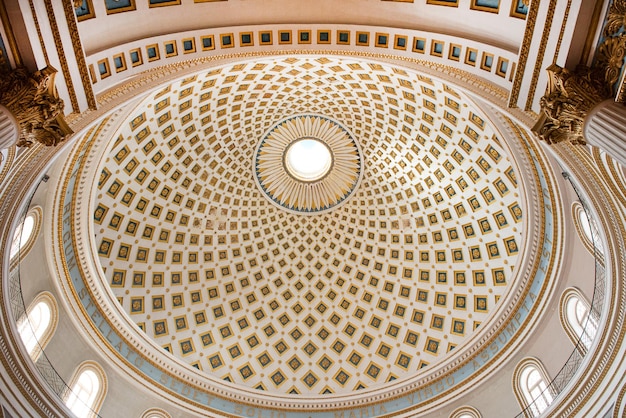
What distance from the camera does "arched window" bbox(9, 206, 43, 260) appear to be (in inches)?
581

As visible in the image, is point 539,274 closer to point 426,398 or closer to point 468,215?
point 468,215

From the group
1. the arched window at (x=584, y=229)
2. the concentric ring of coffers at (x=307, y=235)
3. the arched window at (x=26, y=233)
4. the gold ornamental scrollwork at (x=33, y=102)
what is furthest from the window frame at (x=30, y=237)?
the arched window at (x=584, y=229)

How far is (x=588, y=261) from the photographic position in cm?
1622

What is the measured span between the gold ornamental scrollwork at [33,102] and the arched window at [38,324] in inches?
341

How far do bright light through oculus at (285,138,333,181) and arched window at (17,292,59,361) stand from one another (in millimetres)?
16699

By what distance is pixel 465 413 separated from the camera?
70.5 ft

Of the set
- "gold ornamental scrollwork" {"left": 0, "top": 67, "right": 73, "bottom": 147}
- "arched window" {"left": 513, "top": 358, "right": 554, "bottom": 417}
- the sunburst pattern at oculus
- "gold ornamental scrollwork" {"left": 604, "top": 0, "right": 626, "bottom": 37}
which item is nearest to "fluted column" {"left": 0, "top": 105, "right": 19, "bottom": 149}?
"gold ornamental scrollwork" {"left": 0, "top": 67, "right": 73, "bottom": 147}

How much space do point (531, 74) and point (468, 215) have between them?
599 inches

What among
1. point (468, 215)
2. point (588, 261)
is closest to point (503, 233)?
point (468, 215)

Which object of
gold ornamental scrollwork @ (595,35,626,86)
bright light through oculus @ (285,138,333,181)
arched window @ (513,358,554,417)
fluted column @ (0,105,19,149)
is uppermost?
gold ornamental scrollwork @ (595,35,626,86)

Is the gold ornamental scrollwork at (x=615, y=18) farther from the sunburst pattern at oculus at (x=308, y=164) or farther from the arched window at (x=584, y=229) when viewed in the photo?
the sunburst pattern at oculus at (x=308, y=164)

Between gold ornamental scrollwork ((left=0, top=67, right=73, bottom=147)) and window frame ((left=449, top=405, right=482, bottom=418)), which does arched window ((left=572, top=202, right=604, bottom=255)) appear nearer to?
window frame ((left=449, top=405, right=482, bottom=418))

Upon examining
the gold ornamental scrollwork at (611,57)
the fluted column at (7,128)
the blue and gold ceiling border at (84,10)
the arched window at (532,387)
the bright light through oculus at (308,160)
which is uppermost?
the blue and gold ceiling border at (84,10)

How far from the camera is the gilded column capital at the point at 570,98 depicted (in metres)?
8.87
